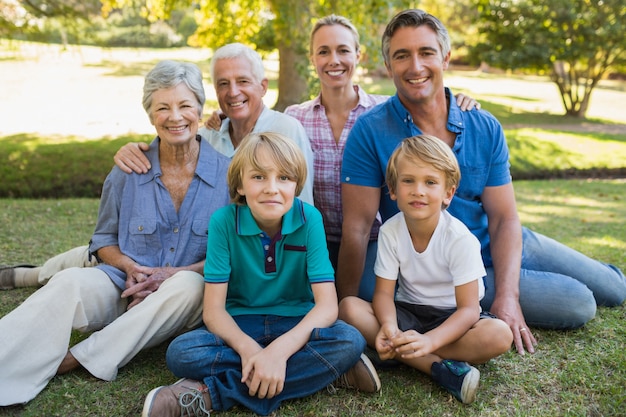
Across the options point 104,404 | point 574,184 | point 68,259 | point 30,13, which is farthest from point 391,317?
point 30,13

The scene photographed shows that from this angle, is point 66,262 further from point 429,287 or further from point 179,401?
point 429,287

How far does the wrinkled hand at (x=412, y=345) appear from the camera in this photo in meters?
2.47

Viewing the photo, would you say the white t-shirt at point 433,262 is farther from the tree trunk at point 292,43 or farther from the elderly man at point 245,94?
the tree trunk at point 292,43

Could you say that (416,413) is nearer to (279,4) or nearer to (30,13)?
(279,4)

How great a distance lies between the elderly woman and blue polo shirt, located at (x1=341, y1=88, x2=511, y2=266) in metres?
0.71

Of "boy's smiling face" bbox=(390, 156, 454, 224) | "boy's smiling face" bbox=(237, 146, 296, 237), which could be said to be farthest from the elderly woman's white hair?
"boy's smiling face" bbox=(390, 156, 454, 224)

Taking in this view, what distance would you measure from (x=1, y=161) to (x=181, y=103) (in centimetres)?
602

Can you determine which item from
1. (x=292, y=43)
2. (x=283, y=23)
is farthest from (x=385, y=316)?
(x=292, y=43)

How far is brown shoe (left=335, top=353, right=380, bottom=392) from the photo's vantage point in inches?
100

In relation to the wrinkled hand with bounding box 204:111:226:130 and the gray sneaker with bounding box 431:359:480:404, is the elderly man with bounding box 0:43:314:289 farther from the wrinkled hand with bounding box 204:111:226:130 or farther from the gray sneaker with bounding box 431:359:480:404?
the gray sneaker with bounding box 431:359:480:404

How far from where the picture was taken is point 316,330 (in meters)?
2.52

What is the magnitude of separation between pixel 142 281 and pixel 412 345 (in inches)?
50.3

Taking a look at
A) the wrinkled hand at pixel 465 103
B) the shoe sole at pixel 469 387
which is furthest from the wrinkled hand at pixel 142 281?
the wrinkled hand at pixel 465 103

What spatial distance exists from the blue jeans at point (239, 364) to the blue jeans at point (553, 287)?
97cm
